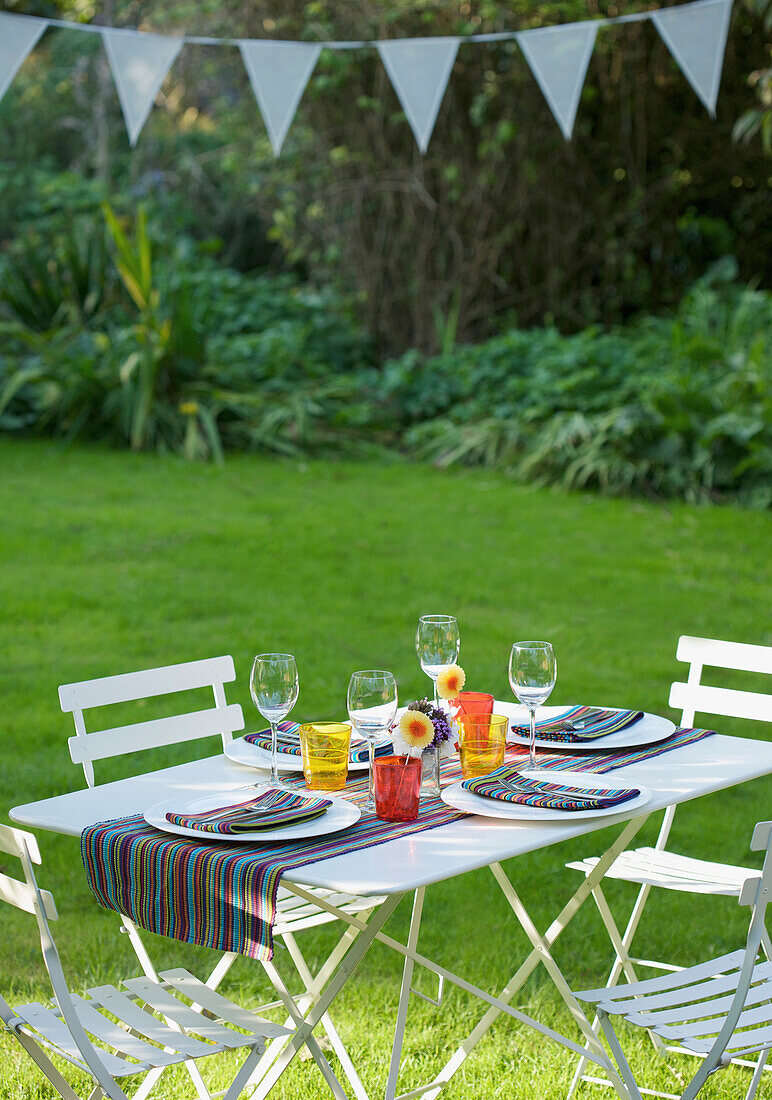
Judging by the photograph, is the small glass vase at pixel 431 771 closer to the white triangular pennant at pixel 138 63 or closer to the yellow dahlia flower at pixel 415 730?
the yellow dahlia flower at pixel 415 730

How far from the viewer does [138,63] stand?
5426 mm

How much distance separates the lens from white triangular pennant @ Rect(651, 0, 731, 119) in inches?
222

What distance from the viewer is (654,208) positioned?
10750 mm

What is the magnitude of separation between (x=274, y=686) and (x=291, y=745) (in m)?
0.26

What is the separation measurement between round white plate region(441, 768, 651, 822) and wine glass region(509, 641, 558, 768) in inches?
3.9

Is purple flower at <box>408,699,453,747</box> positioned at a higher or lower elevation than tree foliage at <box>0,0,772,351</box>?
lower

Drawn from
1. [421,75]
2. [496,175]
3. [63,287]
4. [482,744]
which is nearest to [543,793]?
[482,744]

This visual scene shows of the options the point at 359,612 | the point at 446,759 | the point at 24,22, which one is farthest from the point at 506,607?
the point at 446,759

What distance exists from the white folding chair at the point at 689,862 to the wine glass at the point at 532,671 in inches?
19.1

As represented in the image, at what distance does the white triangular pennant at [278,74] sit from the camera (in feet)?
18.5

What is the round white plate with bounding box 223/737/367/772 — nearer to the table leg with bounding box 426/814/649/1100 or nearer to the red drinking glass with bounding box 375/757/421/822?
the red drinking glass with bounding box 375/757/421/822

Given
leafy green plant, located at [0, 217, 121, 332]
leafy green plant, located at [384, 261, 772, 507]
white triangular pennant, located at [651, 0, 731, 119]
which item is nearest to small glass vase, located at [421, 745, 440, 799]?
white triangular pennant, located at [651, 0, 731, 119]

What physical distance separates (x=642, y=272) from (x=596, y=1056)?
946 centimetres

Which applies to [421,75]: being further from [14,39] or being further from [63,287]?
[63,287]
